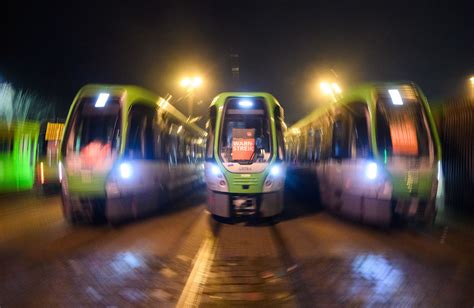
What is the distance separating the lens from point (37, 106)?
29172 millimetres

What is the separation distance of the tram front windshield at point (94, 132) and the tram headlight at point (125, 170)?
35 cm

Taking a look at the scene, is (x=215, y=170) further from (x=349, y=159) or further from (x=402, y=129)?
(x=402, y=129)

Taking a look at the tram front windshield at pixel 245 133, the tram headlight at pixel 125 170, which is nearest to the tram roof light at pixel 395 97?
the tram front windshield at pixel 245 133

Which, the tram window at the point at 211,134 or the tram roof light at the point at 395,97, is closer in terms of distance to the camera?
the tram roof light at the point at 395,97

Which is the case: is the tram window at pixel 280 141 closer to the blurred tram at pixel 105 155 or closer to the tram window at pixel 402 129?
the tram window at pixel 402 129

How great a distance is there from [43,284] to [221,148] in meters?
5.39

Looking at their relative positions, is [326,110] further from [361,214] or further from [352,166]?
[361,214]

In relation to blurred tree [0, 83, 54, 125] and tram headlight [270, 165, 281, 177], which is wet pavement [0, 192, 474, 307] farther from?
blurred tree [0, 83, 54, 125]

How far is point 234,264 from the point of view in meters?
6.38

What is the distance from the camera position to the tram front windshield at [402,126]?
27.0 ft

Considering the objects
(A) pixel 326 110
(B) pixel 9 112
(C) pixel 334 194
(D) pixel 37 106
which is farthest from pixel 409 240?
(D) pixel 37 106

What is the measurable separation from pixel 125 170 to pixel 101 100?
1.67 m

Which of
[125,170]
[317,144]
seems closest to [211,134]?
[125,170]

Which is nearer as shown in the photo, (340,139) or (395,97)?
(395,97)
